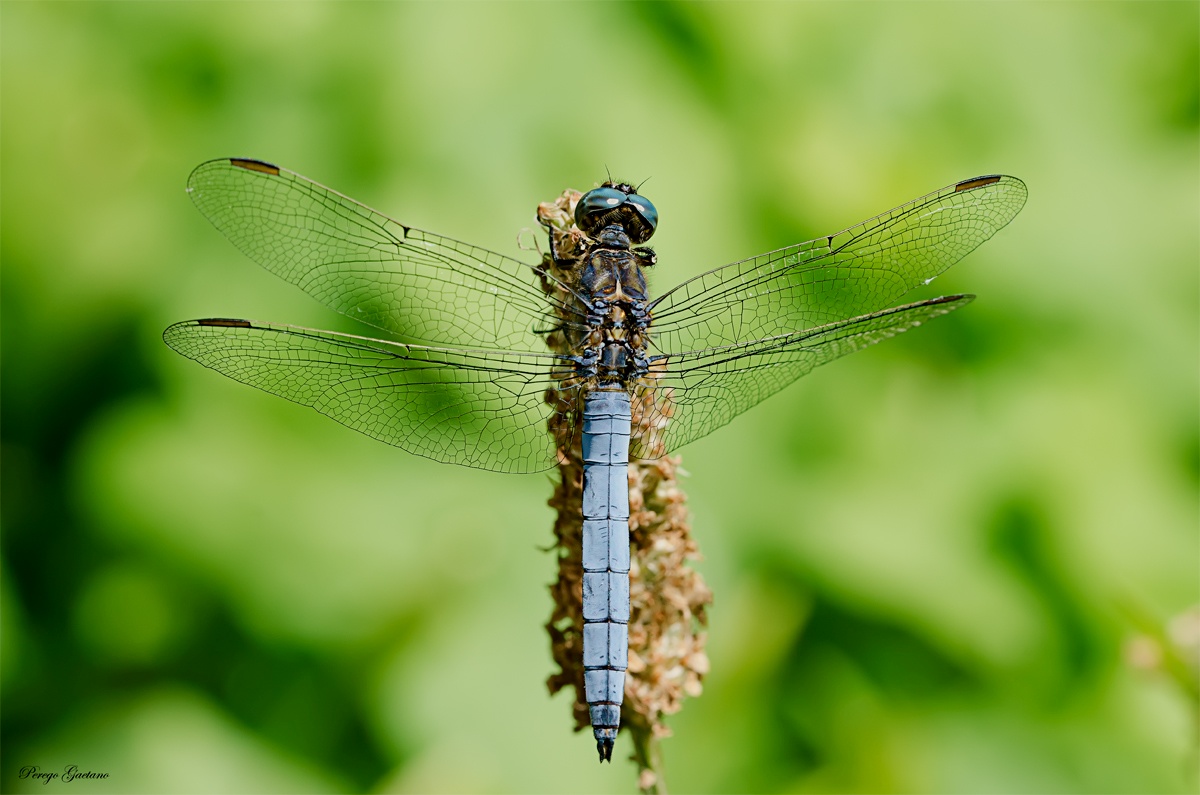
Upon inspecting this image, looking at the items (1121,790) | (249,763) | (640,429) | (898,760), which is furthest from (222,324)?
(1121,790)

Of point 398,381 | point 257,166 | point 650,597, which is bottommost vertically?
point 650,597

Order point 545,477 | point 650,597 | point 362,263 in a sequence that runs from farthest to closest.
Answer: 1. point 545,477
2. point 362,263
3. point 650,597

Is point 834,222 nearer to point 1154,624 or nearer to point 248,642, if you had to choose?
point 1154,624

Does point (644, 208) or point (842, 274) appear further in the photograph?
point (842, 274)

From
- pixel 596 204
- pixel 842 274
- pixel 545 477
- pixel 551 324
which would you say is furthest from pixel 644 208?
pixel 545 477

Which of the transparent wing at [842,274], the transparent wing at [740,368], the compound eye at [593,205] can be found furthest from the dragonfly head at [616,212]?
the transparent wing at [740,368]

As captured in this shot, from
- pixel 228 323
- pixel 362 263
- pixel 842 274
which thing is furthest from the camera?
pixel 842 274

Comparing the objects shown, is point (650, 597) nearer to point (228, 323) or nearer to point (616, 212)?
point (616, 212)
